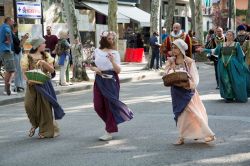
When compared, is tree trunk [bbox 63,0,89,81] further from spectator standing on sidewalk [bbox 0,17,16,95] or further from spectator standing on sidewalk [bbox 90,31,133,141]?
spectator standing on sidewalk [bbox 90,31,133,141]

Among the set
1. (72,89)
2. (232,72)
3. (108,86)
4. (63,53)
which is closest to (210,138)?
(108,86)

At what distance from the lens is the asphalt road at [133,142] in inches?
269

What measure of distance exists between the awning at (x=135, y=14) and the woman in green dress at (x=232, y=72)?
57.1 feet

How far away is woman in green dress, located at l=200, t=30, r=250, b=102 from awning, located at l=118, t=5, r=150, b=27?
17.4m

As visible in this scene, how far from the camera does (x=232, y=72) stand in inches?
477

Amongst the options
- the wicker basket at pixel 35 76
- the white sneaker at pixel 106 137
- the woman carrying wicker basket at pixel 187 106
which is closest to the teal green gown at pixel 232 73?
the woman carrying wicker basket at pixel 187 106

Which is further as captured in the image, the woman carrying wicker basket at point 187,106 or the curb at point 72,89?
the curb at point 72,89

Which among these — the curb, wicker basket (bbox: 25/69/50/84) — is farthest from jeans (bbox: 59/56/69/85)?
wicker basket (bbox: 25/69/50/84)

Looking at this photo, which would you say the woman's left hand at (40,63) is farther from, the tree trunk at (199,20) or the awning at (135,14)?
the tree trunk at (199,20)

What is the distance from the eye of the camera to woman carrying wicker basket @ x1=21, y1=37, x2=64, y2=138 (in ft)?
27.6

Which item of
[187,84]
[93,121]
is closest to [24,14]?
[93,121]

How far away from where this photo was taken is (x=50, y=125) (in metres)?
8.49

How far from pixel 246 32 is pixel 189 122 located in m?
6.38

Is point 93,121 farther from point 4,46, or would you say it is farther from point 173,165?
point 4,46
